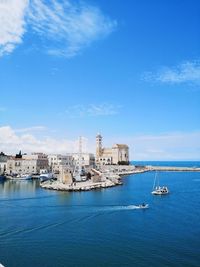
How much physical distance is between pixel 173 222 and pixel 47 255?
1319cm

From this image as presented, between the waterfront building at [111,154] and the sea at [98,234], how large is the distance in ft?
248

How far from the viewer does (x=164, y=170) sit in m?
125

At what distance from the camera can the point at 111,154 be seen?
395 feet

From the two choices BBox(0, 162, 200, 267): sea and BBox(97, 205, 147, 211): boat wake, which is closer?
BBox(0, 162, 200, 267): sea

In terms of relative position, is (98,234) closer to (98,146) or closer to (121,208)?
(121,208)

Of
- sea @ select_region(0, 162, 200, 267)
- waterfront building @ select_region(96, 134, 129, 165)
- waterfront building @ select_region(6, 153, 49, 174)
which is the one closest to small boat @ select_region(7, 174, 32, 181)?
waterfront building @ select_region(6, 153, 49, 174)

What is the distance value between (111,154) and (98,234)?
92919mm

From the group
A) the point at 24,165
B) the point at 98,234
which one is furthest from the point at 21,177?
the point at 98,234

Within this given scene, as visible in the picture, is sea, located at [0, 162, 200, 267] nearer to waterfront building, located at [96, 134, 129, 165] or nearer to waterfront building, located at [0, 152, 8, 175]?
waterfront building, located at [0, 152, 8, 175]

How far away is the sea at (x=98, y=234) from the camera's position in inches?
864

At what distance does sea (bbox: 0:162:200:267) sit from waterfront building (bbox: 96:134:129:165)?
75628mm

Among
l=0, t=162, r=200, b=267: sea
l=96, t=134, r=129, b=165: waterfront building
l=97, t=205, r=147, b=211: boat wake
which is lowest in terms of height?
l=0, t=162, r=200, b=267: sea

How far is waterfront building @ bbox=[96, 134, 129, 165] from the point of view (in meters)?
119

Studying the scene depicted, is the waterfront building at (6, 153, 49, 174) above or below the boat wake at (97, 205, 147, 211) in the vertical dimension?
above
